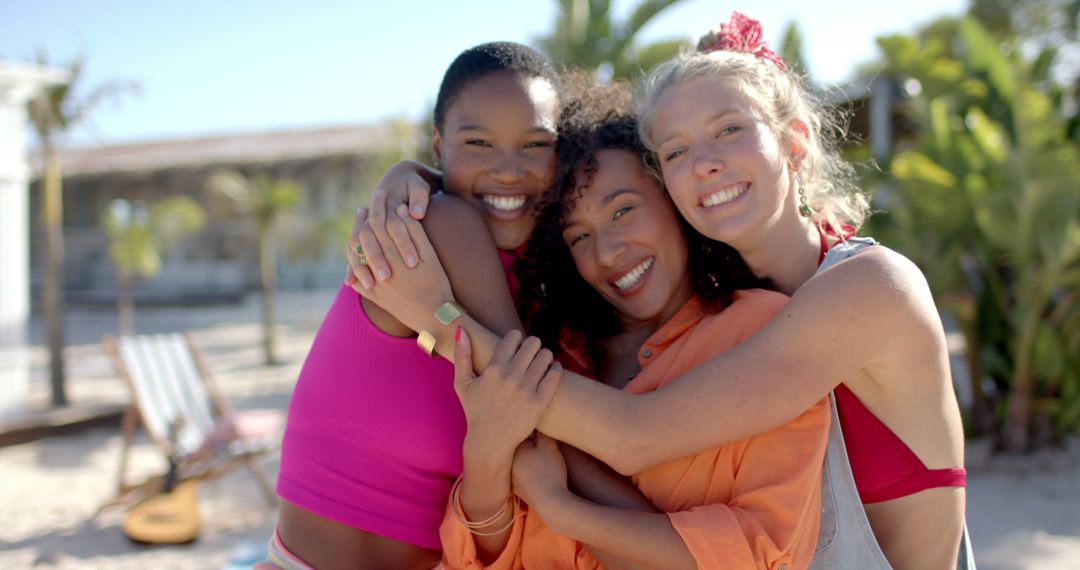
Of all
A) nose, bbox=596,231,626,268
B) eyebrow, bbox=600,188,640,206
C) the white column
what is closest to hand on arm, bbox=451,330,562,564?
nose, bbox=596,231,626,268

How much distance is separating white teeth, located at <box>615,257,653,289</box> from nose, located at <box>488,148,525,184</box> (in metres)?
0.39

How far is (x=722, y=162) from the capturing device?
6.82ft

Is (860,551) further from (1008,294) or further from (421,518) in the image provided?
(1008,294)

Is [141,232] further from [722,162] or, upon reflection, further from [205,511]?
[722,162]

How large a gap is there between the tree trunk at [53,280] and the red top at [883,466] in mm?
11286

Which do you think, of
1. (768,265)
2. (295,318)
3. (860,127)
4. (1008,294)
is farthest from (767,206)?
(295,318)

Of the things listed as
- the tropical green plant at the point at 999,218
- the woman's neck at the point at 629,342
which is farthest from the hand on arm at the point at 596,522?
the tropical green plant at the point at 999,218

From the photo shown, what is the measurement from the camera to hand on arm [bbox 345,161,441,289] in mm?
2107

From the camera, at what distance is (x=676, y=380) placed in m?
1.94

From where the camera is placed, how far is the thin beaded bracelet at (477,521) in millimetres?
1959

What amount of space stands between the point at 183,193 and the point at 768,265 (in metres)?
28.5

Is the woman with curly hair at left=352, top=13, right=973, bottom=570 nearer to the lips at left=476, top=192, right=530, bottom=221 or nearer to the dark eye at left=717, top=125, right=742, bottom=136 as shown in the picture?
the dark eye at left=717, top=125, right=742, bottom=136

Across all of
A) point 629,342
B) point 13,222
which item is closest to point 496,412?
point 629,342

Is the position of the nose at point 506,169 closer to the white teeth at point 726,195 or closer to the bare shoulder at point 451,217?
the bare shoulder at point 451,217
